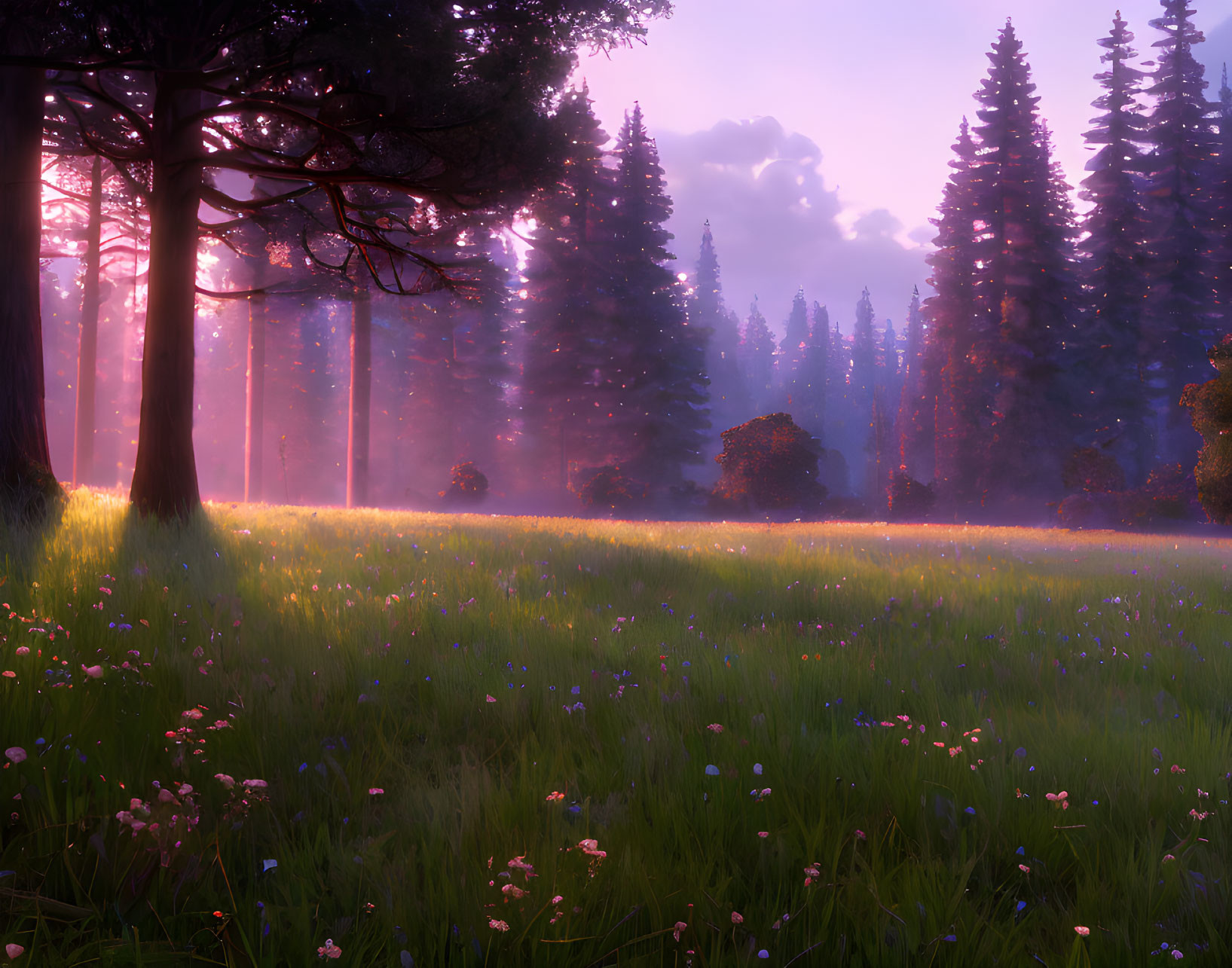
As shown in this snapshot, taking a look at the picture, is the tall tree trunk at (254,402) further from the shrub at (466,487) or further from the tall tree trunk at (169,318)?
the tall tree trunk at (169,318)

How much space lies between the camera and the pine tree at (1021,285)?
33906 millimetres

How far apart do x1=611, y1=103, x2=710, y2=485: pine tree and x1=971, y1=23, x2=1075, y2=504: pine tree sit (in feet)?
50.9

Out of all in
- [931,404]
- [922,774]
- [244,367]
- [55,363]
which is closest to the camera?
[922,774]

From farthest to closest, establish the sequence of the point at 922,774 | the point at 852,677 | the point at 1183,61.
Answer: the point at 1183,61, the point at 852,677, the point at 922,774

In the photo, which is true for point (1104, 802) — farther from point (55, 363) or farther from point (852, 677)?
point (55, 363)

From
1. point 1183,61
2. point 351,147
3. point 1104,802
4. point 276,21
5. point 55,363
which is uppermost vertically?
point 1183,61

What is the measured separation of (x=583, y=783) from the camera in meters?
2.64

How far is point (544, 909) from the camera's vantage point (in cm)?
165

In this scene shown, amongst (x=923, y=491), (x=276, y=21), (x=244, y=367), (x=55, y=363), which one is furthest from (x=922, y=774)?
(x=55, y=363)

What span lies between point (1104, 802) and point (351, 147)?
950cm

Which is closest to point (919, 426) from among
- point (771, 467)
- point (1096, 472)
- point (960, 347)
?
point (960, 347)

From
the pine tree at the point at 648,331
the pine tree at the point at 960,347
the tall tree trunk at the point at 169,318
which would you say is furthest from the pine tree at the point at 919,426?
the tall tree trunk at the point at 169,318

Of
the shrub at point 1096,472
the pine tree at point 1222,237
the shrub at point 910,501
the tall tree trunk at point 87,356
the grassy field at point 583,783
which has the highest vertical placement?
the pine tree at point 1222,237

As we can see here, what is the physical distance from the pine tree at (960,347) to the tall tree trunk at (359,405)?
29.4 meters
